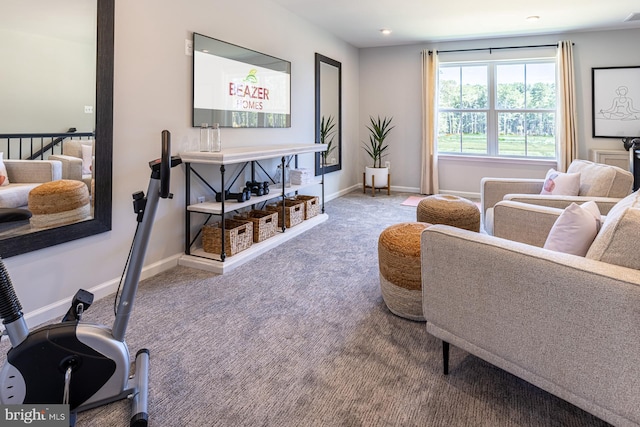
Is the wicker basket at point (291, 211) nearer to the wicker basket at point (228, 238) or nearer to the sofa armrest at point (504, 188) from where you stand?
the wicker basket at point (228, 238)

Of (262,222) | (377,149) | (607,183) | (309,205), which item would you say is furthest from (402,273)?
(377,149)

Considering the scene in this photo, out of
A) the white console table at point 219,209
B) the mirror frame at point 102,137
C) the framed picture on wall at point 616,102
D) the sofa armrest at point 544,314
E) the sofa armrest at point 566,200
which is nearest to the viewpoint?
the sofa armrest at point 544,314

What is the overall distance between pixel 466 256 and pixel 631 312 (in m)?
0.53

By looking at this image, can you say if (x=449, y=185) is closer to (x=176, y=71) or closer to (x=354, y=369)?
(x=176, y=71)

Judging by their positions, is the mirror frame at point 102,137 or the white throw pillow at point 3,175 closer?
the white throw pillow at point 3,175

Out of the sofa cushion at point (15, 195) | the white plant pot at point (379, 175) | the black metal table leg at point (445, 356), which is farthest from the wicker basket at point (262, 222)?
the white plant pot at point (379, 175)

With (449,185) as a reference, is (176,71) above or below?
above

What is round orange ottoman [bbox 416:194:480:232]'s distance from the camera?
3.14 m

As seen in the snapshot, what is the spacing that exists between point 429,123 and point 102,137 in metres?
5.10

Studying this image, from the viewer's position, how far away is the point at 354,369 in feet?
5.98

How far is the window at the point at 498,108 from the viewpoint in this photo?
603cm

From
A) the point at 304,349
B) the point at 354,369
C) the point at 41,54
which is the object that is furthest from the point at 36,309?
the point at 354,369

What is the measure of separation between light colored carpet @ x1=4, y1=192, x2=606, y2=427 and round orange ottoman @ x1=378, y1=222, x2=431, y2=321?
91 millimetres

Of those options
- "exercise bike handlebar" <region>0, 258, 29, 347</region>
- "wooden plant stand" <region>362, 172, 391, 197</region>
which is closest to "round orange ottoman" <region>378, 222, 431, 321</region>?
"exercise bike handlebar" <region>0, 258, 29, 347</region>
